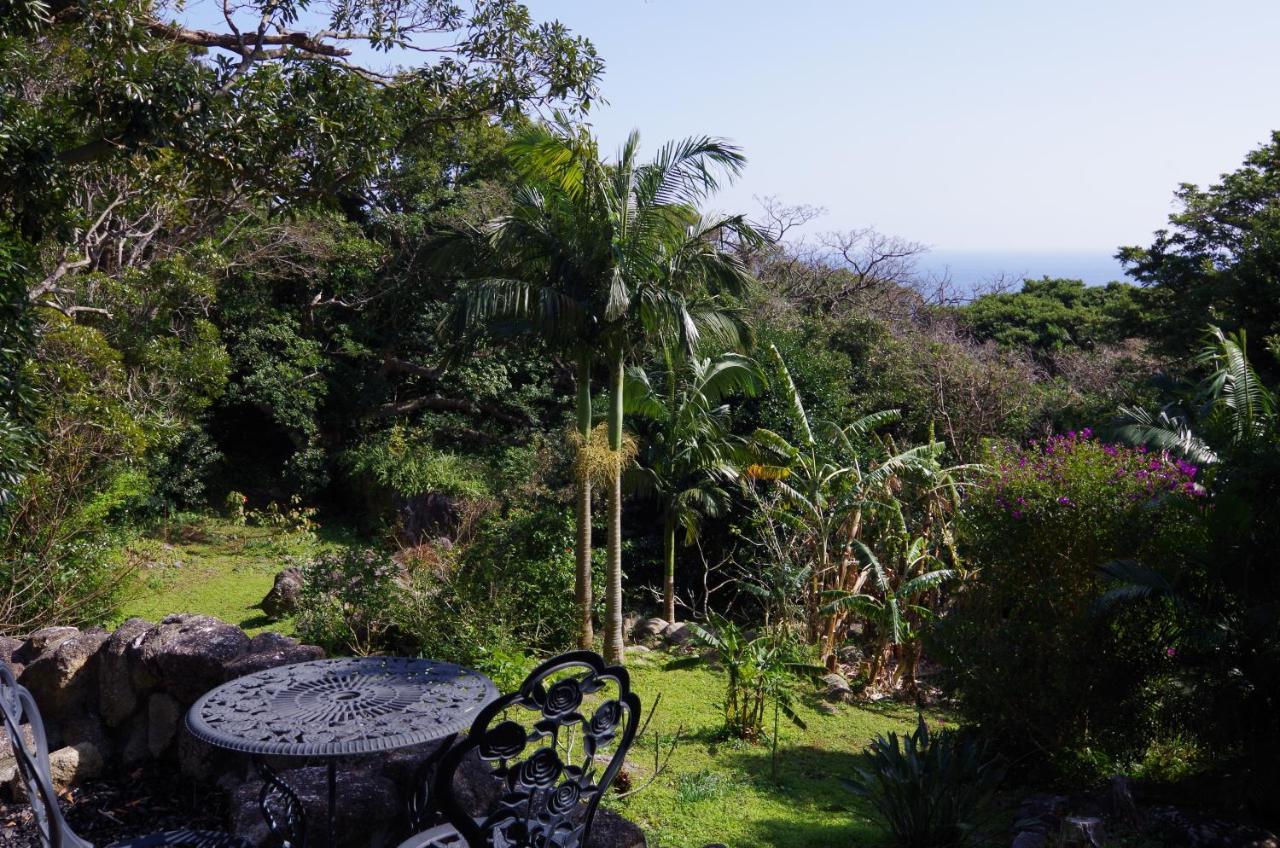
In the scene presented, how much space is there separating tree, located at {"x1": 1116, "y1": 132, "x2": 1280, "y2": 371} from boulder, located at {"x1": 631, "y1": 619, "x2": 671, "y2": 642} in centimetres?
882

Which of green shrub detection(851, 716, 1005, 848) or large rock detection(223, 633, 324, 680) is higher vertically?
large rock detection(223, 633, 324, 680)

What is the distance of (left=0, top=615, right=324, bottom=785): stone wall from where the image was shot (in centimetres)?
609

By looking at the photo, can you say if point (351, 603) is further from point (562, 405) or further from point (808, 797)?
point (562, 405)

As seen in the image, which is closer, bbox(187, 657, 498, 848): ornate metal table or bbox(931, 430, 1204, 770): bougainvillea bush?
bbox(187, 657, 498, 848): ornate metal table

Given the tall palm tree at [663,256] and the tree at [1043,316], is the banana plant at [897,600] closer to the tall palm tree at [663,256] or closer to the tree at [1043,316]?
the tall palm tree at [663,256]

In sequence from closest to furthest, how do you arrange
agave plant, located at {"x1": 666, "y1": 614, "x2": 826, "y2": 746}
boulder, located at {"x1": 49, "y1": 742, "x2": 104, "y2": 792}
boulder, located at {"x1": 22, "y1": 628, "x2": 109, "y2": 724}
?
boulder, located at {"x1": 49, "y1": 742, "x2": 104, "y2": 792}, boulder, located at {"x1": 22, "y1": 628, "x2": 109, "y2": 724}, agave plant, located at {"x1": 666, "y1": 614, "x2": 826, "y2": 746}

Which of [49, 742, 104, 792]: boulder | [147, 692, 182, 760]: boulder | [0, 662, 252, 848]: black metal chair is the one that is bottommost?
[49, 742, 104, 792]: boulder

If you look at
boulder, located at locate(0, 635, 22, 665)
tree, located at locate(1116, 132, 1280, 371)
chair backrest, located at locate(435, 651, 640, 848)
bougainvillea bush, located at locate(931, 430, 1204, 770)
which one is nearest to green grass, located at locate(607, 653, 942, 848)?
bougainvillea bush, located at locate(931, 430, 1204, 770)

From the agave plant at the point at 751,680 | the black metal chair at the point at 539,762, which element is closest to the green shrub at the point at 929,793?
the agave plant at the point at 751,680

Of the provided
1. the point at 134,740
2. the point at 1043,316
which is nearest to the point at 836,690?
the point at 134,740

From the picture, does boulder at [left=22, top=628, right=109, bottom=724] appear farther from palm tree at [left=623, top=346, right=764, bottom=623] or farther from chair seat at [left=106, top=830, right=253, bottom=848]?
palm tree at [left=623, top=346, right=764, bottom=623]

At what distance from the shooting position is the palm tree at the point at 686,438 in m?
12.1

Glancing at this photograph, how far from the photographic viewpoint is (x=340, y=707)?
3.98 meters

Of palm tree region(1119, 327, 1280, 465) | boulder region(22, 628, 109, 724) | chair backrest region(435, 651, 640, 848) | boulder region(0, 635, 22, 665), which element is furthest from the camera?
boulder region(0, 635, 22, 665)
